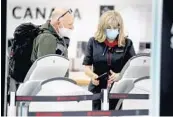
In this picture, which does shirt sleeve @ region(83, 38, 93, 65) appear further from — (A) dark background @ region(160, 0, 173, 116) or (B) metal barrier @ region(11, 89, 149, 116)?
(A) dark background @ region(160, 0, 173, 116)

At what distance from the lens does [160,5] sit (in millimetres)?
2203

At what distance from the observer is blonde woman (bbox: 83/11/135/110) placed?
2.26 meters

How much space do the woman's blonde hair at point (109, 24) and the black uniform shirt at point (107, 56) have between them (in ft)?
0.14

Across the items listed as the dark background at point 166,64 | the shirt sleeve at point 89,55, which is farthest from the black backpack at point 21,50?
the dark background at point 166,64

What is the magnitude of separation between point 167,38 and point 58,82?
2.61 ft

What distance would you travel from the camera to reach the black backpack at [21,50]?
2.19 m

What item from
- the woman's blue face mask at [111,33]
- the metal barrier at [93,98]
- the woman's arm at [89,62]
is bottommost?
the metal barrier at [93,98]

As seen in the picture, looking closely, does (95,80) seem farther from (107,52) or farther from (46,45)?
(46,45)

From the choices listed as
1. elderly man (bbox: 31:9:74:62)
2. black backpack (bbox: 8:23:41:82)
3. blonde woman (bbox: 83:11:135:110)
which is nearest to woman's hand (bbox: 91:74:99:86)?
blonde woman (bbox: 83:11:135:110)

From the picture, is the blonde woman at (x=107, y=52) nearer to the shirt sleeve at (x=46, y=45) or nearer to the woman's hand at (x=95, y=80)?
the woman's hand at (x=95, y=80)

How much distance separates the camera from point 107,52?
7.52 ft

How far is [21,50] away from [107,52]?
1.92 feet

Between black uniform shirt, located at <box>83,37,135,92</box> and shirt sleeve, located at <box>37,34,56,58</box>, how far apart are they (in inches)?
10.0

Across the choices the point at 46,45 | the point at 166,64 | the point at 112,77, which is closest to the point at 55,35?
the point at 46,45
